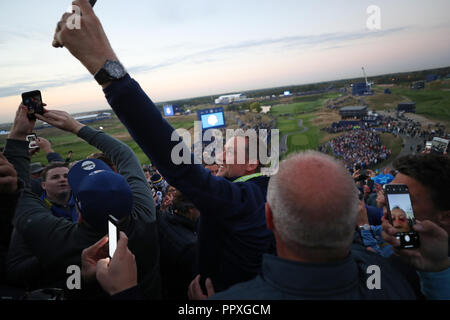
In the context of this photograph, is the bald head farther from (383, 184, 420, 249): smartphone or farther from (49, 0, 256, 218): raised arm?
(383, 184, 420, 249): smartphone

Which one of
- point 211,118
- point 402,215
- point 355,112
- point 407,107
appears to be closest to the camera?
point 402,215

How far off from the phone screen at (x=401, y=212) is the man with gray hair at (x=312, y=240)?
0.67m

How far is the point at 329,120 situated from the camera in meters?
46.5

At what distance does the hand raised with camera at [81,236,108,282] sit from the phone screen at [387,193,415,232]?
1.79m

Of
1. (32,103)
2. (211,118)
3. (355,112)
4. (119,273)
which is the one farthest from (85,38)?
(355,112)

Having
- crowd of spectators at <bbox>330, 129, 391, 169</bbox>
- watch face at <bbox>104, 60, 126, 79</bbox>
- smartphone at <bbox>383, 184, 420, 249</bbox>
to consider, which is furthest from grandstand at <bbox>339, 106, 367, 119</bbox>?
watch face at <bbox>104, 60, 126, 79</bbox>

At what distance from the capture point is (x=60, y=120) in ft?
6.80

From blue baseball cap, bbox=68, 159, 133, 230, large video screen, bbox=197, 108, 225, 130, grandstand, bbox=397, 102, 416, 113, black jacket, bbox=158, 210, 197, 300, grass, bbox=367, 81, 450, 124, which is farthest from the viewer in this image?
grandstand, bbox=397, 102, 416, 113

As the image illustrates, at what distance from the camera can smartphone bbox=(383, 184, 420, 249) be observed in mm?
1462

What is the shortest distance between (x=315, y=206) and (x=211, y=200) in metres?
0.53

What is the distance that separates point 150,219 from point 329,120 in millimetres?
49445

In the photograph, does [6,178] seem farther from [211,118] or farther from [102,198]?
[211,118]
